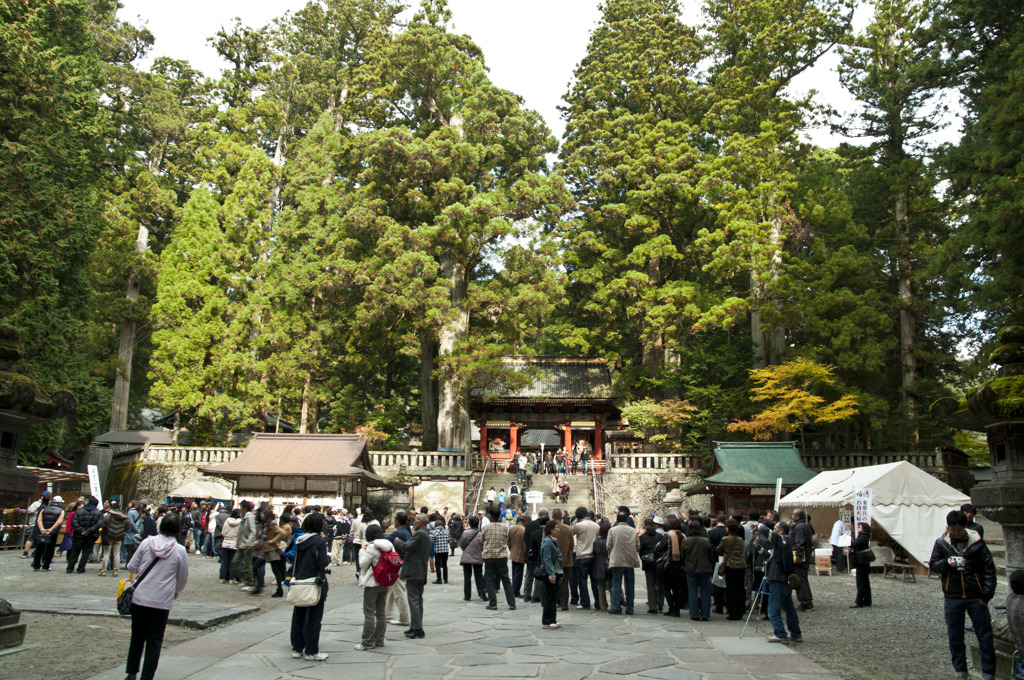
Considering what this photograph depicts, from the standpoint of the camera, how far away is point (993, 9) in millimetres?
19562

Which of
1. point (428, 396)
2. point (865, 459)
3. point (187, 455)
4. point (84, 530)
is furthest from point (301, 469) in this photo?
point (865, 459)

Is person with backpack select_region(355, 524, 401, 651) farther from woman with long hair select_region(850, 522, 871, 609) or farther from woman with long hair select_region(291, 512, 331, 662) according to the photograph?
woman with long hair select_region(850, 522, 871, 609)

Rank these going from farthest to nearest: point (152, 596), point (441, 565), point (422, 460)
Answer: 1. point (422, 460)
2. point (441, 565)
3. point (152, 596)

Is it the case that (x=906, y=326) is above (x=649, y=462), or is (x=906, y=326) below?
above

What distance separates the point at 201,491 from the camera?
19672 millimetres

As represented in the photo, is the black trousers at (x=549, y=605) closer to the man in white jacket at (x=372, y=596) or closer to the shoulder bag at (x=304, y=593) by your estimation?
the man in white jacket at (x=372, y=596)

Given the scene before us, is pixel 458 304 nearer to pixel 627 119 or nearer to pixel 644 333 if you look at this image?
pixel 644 333

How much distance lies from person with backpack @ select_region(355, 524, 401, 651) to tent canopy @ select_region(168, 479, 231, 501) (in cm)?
1398

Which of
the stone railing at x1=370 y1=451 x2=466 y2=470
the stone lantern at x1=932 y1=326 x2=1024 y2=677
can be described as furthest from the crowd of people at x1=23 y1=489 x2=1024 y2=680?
the stone railing at x1=370 y1=451 x2=466 y2=470

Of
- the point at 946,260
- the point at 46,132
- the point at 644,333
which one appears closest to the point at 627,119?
the point at 644,333

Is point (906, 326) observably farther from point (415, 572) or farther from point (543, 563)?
point (415, 572)

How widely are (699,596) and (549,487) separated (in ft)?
53.1

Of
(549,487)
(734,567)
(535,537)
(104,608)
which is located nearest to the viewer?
(104,608)

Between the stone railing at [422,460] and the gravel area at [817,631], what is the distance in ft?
37.3
